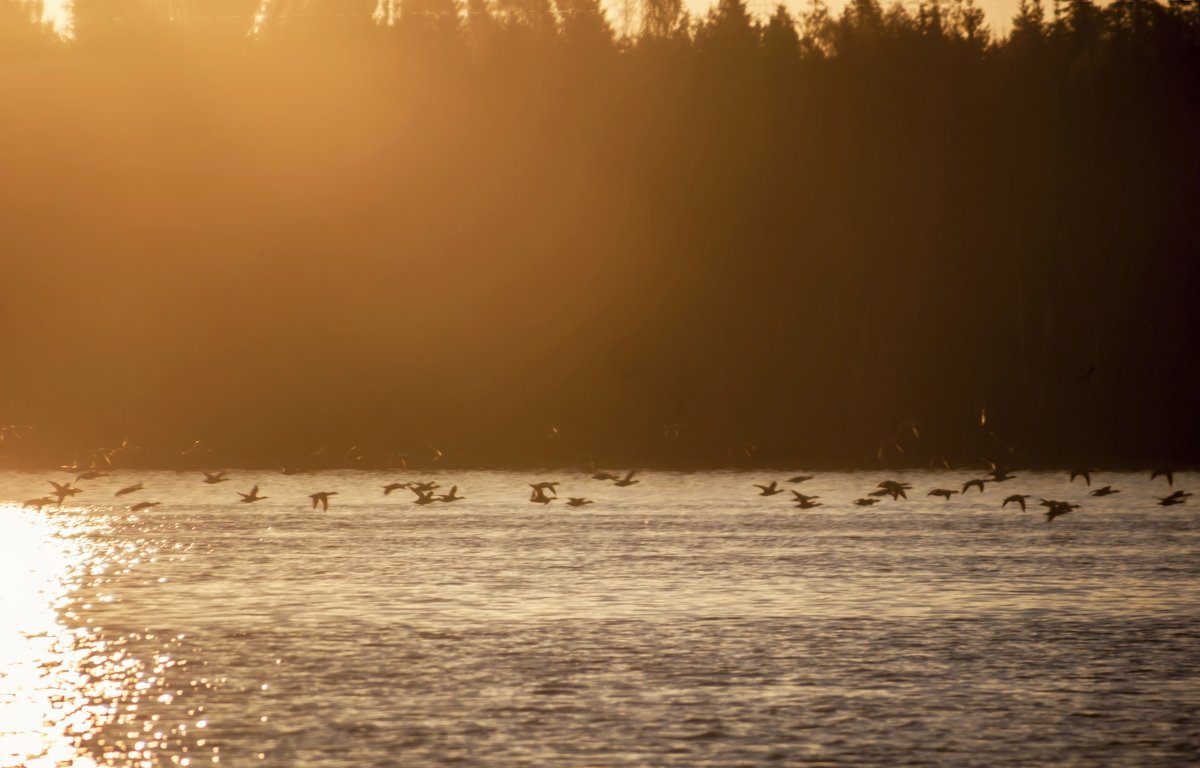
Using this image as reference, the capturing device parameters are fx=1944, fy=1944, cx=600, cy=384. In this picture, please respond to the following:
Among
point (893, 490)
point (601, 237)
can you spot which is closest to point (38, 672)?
point (893, 490)

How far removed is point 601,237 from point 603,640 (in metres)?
84.3

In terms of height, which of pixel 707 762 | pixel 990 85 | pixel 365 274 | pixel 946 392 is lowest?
pixel 707 762

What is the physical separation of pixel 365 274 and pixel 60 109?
22.4 meters

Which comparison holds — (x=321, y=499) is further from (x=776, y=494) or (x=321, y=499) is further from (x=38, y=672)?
(x=38, y=672)

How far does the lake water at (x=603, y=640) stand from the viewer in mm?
25109

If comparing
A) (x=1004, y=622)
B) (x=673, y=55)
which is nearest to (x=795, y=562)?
(x=1004, y=622)

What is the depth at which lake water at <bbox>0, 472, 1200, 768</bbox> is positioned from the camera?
989 inches

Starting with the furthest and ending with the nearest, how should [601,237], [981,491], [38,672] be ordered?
[601,237], [981,491], [38,672]

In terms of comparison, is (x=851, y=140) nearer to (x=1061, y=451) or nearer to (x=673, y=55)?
(x=673, y=55)

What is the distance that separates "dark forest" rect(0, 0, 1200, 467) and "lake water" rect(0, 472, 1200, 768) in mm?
40300

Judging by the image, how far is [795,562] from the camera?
1966 inches

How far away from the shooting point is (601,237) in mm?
118125

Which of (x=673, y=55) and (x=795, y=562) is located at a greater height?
(x=673, y=55)

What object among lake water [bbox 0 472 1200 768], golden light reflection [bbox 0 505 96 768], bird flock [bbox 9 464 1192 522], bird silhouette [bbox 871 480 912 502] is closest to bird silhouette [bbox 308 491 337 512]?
bird flock [bbox 9 464 1192 522]
